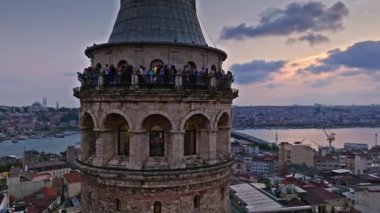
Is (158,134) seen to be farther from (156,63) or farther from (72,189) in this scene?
(72,189)

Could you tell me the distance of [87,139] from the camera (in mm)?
15039

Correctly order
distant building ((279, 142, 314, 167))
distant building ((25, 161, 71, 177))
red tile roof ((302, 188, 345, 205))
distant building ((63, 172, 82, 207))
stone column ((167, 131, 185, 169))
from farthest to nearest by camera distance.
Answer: distant building ((279, 142, 314, 167)) → distant building ((25, 161, 71, 177)) → distant building ((63, 172, 82, 207)) → red tile roof ((302, 188, 345, 205)) → stone column ((167, 131, 185, 169))

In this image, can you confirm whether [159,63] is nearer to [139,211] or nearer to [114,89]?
[114,89]

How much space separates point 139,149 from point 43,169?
77636mm

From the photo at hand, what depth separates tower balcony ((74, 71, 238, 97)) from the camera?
1285 centimetres

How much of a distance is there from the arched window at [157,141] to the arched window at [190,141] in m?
1.02

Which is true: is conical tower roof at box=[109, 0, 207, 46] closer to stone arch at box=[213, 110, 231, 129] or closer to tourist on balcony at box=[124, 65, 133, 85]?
tourist on balcony at box=[124, 65, 133, 85]

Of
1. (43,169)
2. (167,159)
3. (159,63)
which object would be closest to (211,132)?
(167,159)

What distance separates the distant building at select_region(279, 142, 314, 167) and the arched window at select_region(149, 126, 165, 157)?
93134 mm

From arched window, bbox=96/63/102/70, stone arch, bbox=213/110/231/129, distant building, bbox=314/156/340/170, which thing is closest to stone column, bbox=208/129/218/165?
stone arch, bbox=213/110/231/129

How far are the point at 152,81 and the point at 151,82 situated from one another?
5 centimetres

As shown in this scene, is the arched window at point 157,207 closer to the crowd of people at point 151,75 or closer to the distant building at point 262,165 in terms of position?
the crowd of people at point 151,75

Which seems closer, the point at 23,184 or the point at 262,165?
the point at 23,184

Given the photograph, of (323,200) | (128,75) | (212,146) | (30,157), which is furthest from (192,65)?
(30,157)
